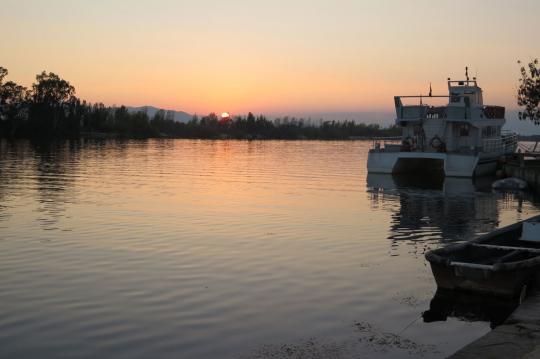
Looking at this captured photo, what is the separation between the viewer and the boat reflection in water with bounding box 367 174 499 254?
19.9 metres

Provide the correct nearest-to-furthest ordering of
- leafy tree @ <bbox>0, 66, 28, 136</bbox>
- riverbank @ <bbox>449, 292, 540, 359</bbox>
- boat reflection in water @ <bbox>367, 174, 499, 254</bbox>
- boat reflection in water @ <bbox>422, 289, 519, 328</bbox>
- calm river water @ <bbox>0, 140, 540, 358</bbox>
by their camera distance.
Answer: riverbank @ <bbox>449, 292, 540, 359</bbox> → calm river water @ <bbox>0, 140, 540, 358</bbox> → boat reflection in water @ <bbox>422, 289, 519, 328</bbox> → boat reflection in water @ <bbox>367, 174, 499, 254</bbox> → leafy tree @ <bbox>0, 66, 28, 136</bbox>

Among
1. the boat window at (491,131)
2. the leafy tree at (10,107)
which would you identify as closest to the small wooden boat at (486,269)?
the boat window at (491,131)

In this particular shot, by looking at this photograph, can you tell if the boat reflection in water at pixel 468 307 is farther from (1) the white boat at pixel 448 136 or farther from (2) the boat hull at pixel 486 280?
(1) the white boat at pixel 448 136

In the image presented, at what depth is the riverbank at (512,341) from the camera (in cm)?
757

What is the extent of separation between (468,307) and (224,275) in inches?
190

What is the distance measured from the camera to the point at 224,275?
1338 cm

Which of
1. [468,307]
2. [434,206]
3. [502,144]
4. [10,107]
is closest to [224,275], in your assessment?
[468,307]

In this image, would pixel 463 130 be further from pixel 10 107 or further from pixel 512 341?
pixel 10 107

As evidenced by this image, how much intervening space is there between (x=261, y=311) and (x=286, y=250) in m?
5.57

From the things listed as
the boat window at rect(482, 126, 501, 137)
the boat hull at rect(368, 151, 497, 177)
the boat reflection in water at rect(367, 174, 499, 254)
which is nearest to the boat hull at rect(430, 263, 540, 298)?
the boat reflection in water at rect(367, 174, 499, 254)

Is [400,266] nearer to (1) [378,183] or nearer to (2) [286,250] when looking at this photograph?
(2) [286,250]

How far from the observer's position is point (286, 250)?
16406 mm

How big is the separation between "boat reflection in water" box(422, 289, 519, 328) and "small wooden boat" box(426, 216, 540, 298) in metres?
0.14

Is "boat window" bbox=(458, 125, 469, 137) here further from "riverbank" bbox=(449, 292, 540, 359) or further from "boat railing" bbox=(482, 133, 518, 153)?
"riverbank" bbox=(449, 292, 540, 359)
